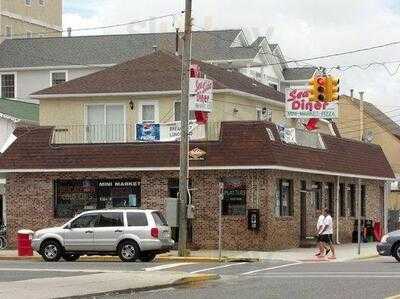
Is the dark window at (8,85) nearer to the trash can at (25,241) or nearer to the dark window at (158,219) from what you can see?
the trash can at (25,241)

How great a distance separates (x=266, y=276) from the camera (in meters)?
25.7

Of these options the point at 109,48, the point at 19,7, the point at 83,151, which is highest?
the point at 19,7

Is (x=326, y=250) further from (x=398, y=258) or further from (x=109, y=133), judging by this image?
(x=109, y=133)

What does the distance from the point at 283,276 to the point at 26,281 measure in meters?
6.82

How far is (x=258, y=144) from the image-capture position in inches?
1497

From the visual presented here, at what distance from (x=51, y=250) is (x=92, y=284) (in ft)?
36.8

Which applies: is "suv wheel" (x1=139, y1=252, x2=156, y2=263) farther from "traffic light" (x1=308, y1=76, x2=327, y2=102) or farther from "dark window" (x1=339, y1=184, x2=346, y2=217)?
"dark window" (x1=339, y1=184, x2=346, y2=217)

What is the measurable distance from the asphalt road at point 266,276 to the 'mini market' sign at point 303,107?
34.5ft

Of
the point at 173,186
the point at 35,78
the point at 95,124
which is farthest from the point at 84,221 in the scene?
the point at 35,78

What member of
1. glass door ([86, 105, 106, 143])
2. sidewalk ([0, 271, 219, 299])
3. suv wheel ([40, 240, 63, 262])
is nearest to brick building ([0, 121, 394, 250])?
glass door ([86, 105, 106, 143])

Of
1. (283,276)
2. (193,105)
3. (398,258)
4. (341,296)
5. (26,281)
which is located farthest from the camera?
(193,105)

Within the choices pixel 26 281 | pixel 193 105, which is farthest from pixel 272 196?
pixel 26 281

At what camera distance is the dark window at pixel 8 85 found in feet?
200

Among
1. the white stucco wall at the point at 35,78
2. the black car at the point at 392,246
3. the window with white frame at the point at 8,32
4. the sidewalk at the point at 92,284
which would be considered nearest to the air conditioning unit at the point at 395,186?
the white stucco wall at the point at 35,78
